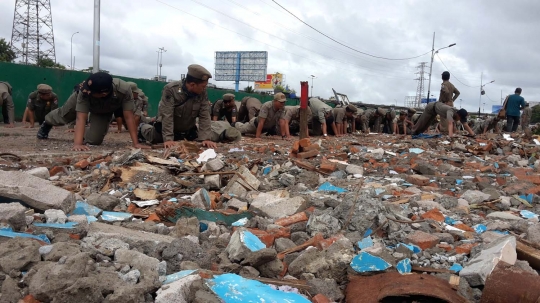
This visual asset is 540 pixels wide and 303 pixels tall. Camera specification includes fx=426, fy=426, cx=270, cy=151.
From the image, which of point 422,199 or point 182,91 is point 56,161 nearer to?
point 182,91

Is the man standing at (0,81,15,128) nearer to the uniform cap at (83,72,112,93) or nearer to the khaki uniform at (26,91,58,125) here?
the khaki uniform at (26,91,58,125)

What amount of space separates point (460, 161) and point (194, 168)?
3.62m

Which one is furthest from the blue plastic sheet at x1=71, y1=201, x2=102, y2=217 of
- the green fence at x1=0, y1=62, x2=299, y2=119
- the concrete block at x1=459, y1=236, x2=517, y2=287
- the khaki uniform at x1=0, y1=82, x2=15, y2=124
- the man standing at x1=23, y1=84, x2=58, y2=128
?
the green fence at x1=0, y1=62, x2=299, y2=119

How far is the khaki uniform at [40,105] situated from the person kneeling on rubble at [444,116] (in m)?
8.19

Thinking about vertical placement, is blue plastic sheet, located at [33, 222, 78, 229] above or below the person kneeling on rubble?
below

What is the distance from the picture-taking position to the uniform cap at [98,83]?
5.24 meters

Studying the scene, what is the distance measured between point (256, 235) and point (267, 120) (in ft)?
22.7

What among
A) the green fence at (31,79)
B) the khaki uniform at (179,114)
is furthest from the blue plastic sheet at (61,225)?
the green fence at (31,79)

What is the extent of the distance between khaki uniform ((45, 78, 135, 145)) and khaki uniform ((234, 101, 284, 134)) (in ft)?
10.8

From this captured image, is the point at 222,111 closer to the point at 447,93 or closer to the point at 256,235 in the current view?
the point at 447,93

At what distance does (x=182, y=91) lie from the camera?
235 inches

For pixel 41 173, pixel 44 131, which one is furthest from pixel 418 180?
pixel 44 131

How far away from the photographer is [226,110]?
34.9 feet

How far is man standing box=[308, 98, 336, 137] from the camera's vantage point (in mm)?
10282
